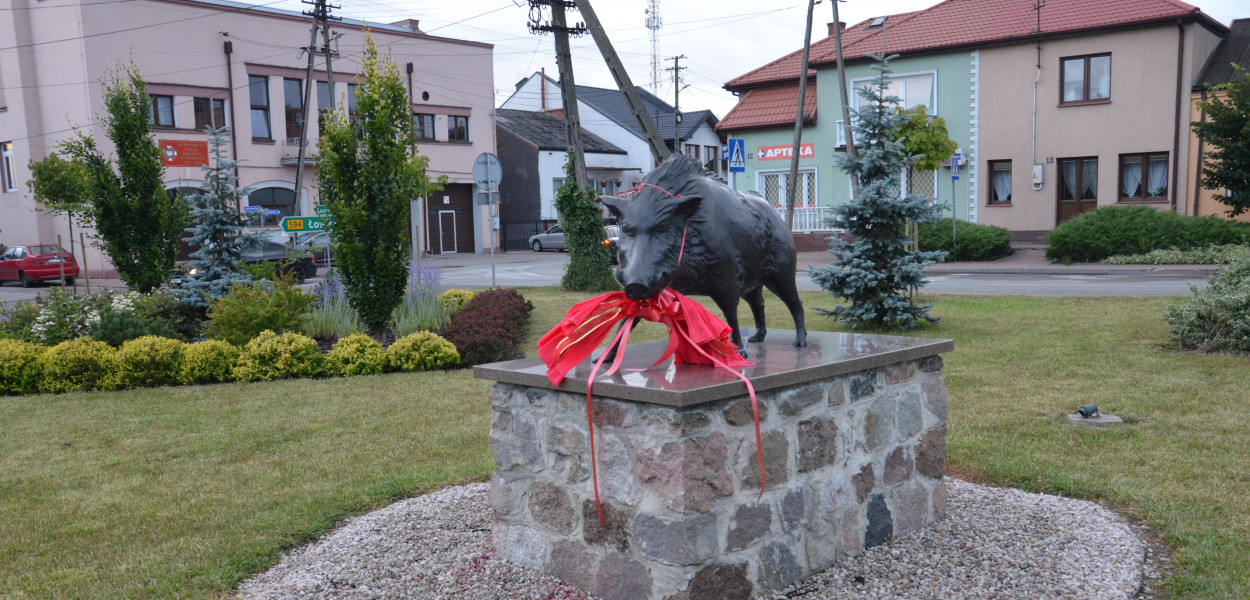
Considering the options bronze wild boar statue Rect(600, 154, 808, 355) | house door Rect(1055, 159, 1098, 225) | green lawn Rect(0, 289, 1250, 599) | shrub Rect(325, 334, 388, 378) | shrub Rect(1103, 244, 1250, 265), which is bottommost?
green lawn Rect(0, 289, 1250, 599)

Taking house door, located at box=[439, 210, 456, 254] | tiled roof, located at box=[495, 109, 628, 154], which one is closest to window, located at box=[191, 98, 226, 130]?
house door, located at box=[439, 210, 456, 254]

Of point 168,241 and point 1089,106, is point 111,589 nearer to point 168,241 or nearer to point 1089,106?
point 168,241

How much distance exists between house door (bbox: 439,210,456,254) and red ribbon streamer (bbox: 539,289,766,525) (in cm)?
3486

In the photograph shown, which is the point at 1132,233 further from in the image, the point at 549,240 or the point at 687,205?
the point at 549,240

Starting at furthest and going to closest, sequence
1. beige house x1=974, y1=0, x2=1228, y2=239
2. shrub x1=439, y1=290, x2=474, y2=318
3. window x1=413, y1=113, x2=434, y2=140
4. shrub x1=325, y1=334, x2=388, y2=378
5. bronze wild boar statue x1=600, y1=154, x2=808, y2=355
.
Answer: window x1=413, y1=113, x2=434, y2=140 < beige house x1=974, y1=0, x2=1228, y2=239 < shrub x1=439, y1=290, x2=474, y2=318 < shrub x1=325, y1=334, x2=388, y2=378 < bronze wild boar statue x1=600, y1=154, x2=808, y2=355

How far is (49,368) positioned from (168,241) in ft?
12.5

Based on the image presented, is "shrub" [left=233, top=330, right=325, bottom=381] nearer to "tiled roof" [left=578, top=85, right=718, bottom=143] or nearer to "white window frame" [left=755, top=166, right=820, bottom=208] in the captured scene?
"white window frame" [left=755, top=166, right=820, bottom=208]

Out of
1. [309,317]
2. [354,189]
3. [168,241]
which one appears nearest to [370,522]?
[354,189]

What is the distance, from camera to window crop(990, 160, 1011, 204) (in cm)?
2777

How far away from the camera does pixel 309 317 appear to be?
11.3 m

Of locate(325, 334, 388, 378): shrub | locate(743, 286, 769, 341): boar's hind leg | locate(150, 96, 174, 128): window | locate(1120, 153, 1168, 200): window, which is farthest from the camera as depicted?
locate(150, 96, 174, 128): window

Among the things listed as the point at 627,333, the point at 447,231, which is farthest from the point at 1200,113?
the point at 447,231

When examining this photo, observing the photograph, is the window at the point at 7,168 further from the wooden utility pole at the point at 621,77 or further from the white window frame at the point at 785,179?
the white window frame at the point at 785,179

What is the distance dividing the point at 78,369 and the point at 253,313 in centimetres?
180
